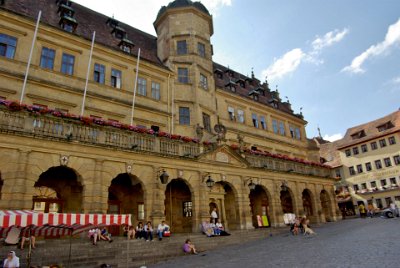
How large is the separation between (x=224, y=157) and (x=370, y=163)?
37.3 metres

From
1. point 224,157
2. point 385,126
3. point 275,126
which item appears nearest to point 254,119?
point 275,126

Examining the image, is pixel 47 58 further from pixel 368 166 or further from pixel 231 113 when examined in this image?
pixel 368 166

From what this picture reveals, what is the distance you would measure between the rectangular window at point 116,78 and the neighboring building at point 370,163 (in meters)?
42.7

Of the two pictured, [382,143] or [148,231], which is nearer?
[148,231]

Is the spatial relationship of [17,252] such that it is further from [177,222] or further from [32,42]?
[32,42]

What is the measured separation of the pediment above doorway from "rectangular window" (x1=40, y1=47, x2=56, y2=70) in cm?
1276

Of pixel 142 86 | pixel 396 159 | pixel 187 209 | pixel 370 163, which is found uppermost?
pixel 142 86

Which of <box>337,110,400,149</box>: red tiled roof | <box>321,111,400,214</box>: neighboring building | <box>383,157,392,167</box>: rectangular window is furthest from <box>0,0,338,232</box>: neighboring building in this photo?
<box>337,110,400,149</box>: red tiled roof

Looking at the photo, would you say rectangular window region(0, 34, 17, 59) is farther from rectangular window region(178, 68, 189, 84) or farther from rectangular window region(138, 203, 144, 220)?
rectangular window region(178, 68, 189, 84)

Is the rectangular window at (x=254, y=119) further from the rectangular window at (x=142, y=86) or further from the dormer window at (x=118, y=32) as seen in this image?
the dormer window at (x=118, y=32)

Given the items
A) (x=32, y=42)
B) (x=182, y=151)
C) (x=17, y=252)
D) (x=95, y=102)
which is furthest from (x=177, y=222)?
(x=32, y=42)

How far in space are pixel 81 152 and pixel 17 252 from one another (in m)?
5.72

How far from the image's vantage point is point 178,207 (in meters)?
23.3

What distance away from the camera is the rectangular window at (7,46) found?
64.1 ft
